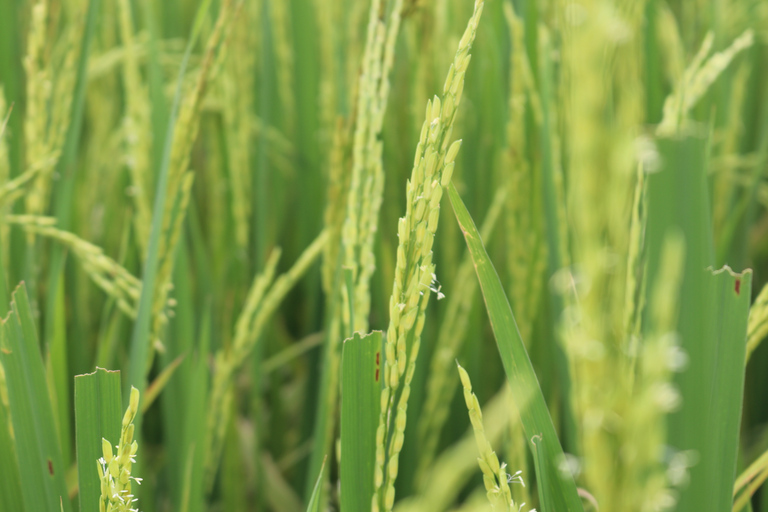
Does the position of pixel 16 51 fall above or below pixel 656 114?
above

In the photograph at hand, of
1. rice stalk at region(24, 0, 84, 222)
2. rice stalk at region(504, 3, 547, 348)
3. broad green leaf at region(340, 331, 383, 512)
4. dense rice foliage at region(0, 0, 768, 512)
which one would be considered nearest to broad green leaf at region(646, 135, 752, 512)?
dense rice foliage at region(0, 0, 768, 512)

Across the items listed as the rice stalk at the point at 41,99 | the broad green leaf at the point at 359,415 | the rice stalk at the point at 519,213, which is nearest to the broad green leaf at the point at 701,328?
the broad green leaf at the point at 359,415

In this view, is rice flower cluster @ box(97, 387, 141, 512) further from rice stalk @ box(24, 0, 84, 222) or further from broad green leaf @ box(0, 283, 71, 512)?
rice stalk @ box(24, 0, 84, 222)

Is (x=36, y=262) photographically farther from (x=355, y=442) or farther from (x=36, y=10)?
(x=355, y=442)

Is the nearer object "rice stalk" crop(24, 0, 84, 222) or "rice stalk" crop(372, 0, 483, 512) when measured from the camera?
"rice stalk" crop(372, 0, 483, 512)

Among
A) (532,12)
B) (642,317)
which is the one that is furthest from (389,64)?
(532,12)

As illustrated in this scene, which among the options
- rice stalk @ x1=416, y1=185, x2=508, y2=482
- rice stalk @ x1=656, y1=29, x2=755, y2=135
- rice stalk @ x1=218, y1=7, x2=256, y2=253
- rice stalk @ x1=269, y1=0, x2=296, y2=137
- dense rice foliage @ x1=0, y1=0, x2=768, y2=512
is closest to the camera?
dense rice foliage @ x1=0, y1=0, x2=768, y2=512
